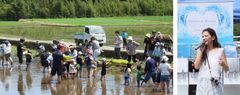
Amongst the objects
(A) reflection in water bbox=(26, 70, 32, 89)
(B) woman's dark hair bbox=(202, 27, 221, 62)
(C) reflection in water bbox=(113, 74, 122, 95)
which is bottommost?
(C) reflection in water bbox=(113, 74, 122, 95)

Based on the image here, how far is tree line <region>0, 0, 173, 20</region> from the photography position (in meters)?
58.9

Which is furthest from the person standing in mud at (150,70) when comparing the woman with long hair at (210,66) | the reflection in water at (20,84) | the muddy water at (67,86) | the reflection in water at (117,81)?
the woman with long hair at (210,66)

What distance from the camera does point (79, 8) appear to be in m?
62.1

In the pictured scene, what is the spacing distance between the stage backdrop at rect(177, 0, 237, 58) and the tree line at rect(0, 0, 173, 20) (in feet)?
170

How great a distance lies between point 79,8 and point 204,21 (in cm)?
5582

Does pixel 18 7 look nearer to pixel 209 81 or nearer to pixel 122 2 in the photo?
pixel 122 2

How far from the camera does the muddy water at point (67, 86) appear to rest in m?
15.8

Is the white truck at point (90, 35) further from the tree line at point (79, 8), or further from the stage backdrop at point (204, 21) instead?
the stage backdrop at point (204, 21)

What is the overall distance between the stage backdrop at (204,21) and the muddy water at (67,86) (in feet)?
29.5

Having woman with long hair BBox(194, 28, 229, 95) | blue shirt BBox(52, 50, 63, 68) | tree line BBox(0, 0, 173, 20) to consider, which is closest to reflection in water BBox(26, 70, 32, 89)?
blue shirt BBox(52, 50, 63, 68)

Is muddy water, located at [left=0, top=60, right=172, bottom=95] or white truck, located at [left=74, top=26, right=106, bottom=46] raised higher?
white truck, located at [left=74, top=26, right=106, bottom=46]

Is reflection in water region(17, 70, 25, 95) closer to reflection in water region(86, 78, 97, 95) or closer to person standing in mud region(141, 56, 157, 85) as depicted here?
reflection in water region(86, 78, 97, 95)

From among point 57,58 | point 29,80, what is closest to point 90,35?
point 29,80

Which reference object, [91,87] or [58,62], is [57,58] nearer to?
[58,62]
